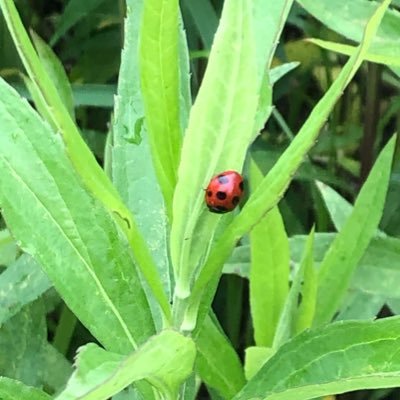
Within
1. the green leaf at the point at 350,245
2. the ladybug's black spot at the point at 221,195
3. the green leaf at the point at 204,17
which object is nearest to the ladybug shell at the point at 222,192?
the ladybug's black spot at the point at 221,195

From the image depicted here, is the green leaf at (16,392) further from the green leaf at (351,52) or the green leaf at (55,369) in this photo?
the green leaf at (351,52)

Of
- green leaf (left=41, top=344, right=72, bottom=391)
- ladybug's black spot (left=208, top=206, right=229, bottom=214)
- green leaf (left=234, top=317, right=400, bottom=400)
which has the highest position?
ladybug's black spot (left=208, top=206, right=229, bottom=214)

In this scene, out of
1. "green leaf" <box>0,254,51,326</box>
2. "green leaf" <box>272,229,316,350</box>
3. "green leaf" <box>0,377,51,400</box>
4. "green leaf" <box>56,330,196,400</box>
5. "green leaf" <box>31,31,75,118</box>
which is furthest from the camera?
"green leaf" <box>31,31,75,118</box>

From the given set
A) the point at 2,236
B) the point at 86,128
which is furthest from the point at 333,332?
the point at 86,128

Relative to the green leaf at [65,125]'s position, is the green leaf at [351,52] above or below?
below

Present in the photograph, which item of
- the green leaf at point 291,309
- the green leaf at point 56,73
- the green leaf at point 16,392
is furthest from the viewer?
the green leaf at point 56,73

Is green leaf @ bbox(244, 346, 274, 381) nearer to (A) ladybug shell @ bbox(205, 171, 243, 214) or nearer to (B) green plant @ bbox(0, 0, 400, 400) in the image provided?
(B) green plant @ bbox(0, 0, 400, 400)

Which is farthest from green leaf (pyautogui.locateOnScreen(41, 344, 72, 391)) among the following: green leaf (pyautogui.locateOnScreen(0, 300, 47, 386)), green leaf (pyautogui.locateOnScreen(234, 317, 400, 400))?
green leaf (pyautogui.locateOnScreen(234, 317, 400, 400))

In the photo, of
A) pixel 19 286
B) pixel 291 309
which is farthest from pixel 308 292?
pixel 19 286
